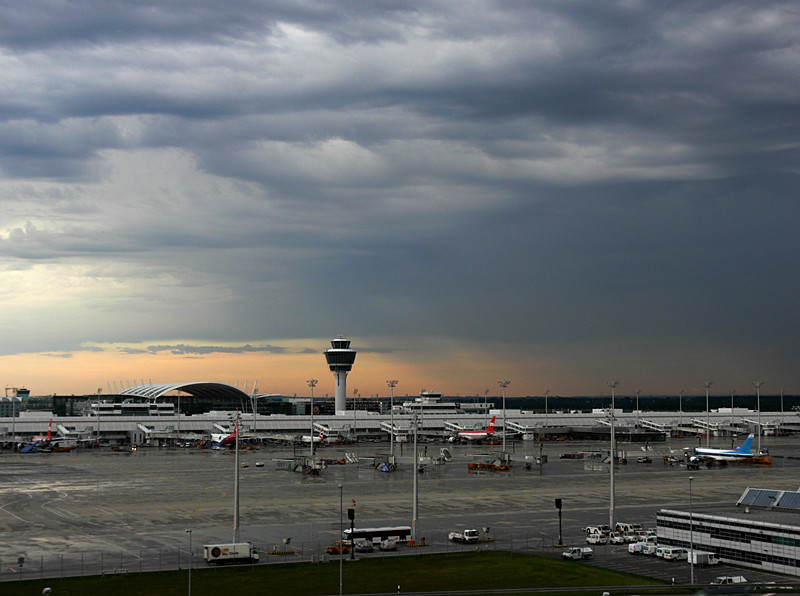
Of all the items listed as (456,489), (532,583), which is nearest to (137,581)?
(532,583)

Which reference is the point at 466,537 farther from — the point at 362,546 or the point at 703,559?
the point at 703,559

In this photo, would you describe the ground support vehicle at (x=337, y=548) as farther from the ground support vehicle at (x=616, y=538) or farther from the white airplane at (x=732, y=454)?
the white airplane at (x=732, y=454)

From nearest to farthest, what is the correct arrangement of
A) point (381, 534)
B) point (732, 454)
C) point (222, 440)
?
1. point (381, 534)
2. point (732, 454)
3. point (222, 440)

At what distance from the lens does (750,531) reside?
6381 centimetres

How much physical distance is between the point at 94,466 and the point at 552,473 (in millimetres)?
77599

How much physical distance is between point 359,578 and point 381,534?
13550 millimetres

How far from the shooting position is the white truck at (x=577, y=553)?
64.4m

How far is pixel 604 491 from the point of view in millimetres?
105438

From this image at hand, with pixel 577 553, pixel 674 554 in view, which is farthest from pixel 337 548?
pixel 674 554

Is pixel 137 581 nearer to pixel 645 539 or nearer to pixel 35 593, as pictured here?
pixel 35 593

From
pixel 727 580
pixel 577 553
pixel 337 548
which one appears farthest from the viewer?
pixel 337 548

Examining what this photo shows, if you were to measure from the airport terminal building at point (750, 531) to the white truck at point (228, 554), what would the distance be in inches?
1310

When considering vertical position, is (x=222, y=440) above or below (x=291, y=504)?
below

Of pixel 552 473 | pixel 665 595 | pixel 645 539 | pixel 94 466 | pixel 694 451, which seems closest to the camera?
pixel 665 595
